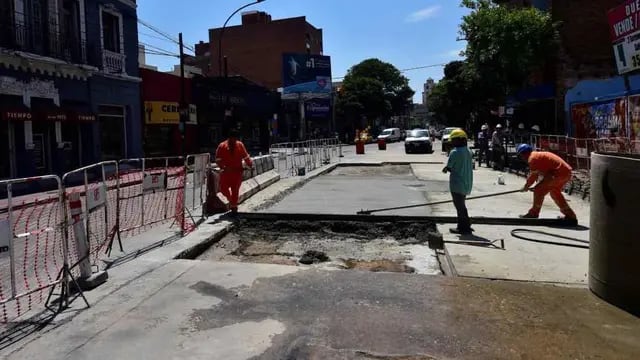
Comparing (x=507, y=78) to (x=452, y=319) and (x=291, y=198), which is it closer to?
(x=291, y=198)

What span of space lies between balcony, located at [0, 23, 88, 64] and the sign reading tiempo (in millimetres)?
17367

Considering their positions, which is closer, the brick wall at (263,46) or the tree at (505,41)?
the tree at (505,41)

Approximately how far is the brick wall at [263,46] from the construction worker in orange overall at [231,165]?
216ft

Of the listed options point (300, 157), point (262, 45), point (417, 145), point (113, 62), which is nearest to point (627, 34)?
point (300, 157)

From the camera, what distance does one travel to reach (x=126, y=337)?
175 inches

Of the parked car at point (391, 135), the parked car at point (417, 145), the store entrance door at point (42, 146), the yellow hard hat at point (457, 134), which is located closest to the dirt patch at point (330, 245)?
the yellow hard hat at point (457, 134)

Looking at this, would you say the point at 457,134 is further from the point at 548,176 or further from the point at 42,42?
the point at 42,42

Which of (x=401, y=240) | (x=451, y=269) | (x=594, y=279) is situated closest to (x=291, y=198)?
(x=401, y=240)

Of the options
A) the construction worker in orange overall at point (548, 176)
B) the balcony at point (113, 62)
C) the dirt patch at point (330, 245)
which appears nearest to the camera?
the dirt patch at point (330, 245)

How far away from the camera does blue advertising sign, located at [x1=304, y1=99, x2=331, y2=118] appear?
62.6 m

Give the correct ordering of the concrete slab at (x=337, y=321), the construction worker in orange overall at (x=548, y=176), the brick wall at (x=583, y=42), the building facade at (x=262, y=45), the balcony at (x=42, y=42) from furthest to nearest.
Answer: the building facade at (x=262, y=45), the brick wall at (x=583, y=42), the balcony at (x=42, y=42), the construction worker in orange overall at (x=548, y=176), the concrete slab at (x=337, y=321)

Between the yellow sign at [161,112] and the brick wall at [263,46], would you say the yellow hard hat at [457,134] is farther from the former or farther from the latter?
the brick wall at [263,46]

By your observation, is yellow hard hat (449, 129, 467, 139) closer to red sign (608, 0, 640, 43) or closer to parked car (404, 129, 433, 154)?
red sign (608, 0, 640, 43)

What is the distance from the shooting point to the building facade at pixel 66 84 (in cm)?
1789
